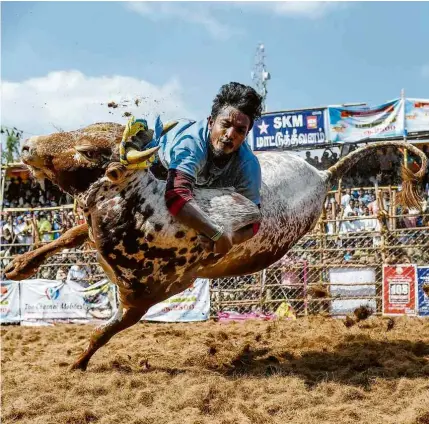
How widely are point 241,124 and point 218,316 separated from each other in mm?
7133

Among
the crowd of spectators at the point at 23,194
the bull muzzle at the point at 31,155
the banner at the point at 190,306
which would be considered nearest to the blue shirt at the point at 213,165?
the bull muzzle at the point at 31,155

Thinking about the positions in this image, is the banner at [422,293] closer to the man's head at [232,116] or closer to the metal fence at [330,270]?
the metal fence at [330,270]

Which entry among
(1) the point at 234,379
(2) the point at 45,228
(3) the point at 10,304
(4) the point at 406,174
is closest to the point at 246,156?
(1) the point at 234,379

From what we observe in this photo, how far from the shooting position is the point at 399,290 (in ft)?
32.3

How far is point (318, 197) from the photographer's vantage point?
5.57 m

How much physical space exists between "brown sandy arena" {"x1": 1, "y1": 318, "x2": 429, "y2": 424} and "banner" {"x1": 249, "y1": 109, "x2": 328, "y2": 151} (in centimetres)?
940

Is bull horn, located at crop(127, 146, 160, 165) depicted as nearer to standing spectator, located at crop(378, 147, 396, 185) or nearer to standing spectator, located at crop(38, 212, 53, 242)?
standing spectator, located at crop(38, 212, 53, 242)

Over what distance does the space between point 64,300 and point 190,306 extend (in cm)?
261

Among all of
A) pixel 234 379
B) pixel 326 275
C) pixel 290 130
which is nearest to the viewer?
pixel 234 379

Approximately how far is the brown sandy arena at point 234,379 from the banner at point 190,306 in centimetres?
377

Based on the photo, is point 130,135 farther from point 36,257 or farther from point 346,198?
point 346,198

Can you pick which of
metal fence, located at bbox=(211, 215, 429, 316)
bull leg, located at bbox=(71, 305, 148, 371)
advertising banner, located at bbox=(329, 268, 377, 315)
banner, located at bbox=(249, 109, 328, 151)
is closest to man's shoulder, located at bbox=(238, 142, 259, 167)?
bull leg, located at bbox=(71, 305, 148, 371)

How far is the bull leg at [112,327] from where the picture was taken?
4613mm

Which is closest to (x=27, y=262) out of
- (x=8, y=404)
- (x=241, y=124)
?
(x=8, y=404)
